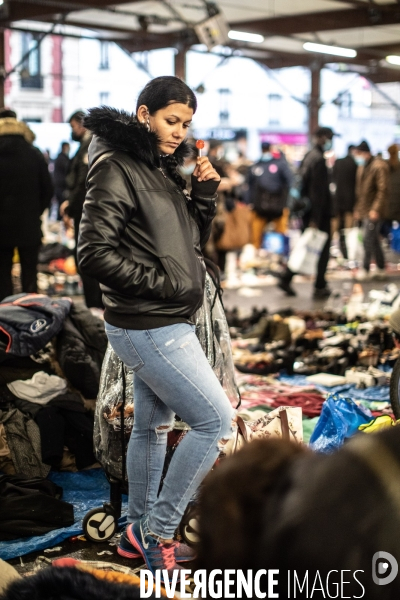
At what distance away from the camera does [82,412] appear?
4680mm

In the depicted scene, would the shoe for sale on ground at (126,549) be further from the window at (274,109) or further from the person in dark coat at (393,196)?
the window at (274,109)

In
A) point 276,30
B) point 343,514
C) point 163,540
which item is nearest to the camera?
point 343,514

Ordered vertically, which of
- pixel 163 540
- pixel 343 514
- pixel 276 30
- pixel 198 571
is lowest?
pixel 163 540

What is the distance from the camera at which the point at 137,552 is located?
3529 millimetres

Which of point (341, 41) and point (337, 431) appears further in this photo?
point (341, 41)

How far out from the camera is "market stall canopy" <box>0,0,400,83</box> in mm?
15844

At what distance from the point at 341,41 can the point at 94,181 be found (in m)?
20.3

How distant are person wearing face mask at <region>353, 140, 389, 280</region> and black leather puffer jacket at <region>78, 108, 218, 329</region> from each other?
33.8 feet

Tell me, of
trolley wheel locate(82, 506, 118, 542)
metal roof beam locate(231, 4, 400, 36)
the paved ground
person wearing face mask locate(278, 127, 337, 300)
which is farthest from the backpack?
trolley wheel locate(82, 506, 118, 542)

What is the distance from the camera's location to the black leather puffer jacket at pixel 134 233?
9.87ft

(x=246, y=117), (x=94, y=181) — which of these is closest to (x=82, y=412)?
(x=94, y=181)

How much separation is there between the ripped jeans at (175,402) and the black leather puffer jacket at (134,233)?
69 mm

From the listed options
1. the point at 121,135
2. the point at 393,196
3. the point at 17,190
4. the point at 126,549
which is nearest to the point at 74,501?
the point at 126,549

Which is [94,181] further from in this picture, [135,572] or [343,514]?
[343,514]
